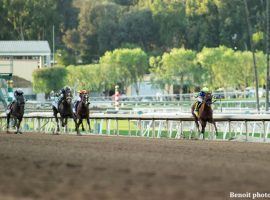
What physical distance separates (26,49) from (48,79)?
1066 cm

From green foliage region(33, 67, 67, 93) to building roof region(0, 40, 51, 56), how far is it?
28.4 feet

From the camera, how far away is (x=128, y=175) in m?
10.3

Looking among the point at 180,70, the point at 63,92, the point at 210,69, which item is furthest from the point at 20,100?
the point at 180,70

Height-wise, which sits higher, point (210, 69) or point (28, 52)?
point (28, 52)

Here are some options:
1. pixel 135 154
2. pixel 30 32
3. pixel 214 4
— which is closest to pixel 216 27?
pixel 214 4

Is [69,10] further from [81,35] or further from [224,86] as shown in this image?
[224,86]

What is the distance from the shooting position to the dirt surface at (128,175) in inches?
331

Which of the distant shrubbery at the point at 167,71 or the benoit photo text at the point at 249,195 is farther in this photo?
the distant shrubbery at the point at 167,71

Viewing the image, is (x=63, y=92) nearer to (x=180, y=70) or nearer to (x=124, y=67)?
(x=180, y=70)

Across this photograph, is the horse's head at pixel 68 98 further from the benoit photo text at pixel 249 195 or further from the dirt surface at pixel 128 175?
the benoit photo text at pixel 249 195

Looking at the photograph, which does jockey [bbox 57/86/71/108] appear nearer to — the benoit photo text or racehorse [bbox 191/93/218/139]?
racehorse [bbox 191/93/218/139]

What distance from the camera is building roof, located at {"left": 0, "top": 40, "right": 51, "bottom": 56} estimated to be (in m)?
101

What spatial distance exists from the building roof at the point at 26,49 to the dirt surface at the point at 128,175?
8680cm

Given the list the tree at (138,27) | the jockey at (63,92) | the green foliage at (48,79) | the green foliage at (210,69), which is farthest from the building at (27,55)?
the jockey at (63,92)
